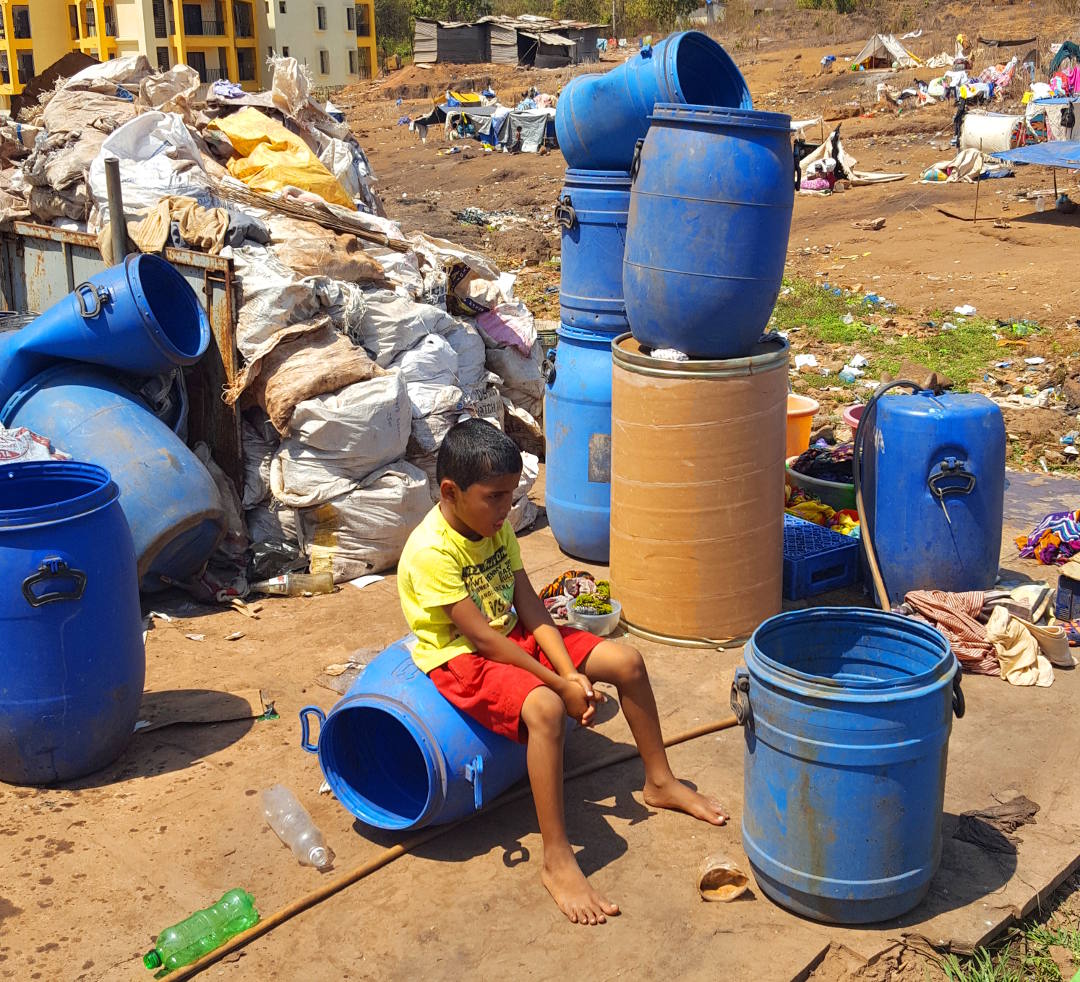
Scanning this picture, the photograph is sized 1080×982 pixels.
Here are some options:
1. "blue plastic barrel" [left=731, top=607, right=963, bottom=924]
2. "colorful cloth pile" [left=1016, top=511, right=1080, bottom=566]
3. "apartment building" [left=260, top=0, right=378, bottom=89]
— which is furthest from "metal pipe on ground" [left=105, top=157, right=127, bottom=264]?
"apartment building" [left=260, top=0, right=378, bottom=89]

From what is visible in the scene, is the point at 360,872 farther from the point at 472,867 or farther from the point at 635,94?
the point at 635,94

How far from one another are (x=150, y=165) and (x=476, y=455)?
4051mm

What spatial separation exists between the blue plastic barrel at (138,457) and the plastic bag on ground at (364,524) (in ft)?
1.43

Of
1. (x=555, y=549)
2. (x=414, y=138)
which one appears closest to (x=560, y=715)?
(x=555, y=549)

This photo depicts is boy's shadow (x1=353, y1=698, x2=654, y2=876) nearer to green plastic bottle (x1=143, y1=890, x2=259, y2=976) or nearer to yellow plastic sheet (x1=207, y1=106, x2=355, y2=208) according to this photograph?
green plastic bottle (x1=143, y1=890, x2=259, y2=976)

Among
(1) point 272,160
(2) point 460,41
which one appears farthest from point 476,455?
(2) point 460,41

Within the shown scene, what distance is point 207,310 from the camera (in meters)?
5.48

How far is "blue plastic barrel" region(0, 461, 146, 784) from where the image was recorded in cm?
338

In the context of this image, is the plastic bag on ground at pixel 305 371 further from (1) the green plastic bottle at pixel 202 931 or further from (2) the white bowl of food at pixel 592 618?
(1) the green plastic bottle at pixel 202 931

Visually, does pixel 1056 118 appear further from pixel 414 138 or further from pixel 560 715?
pixel 414 138

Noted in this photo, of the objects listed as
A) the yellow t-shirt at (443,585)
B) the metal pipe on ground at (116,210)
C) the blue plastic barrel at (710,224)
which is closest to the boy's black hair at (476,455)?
the yellow t-shirt at (443,585)

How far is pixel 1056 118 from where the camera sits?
16547mm

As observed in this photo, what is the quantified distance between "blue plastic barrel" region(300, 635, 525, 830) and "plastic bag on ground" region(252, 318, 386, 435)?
1904mm

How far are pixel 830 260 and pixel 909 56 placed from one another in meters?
17.7
